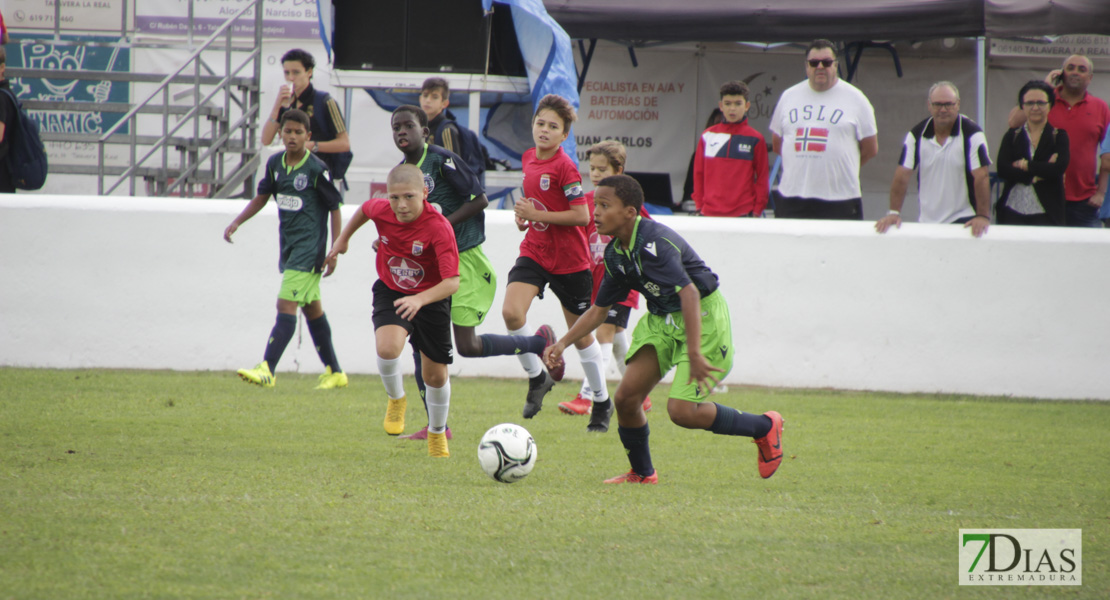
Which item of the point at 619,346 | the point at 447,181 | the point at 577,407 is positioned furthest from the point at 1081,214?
the point at 447,181

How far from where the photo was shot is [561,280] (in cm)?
717

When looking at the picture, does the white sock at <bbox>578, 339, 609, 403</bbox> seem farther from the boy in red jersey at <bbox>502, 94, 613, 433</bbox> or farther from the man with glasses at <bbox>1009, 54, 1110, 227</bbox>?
the man with glasses at <bbox>1009, 54, 1110, 227</bbox>

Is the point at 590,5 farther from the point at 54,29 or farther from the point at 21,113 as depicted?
the point at 54,29

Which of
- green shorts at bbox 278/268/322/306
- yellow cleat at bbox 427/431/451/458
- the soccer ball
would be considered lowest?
yellow cleat at bbox 427/431/451/458

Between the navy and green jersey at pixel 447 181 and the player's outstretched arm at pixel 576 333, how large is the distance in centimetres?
155

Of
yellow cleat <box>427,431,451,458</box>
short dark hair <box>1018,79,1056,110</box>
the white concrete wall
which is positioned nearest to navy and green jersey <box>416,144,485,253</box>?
yellow cleat <box>427,431,451,458</box>

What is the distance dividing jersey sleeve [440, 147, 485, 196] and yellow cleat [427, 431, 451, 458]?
Answer: 1534 mm

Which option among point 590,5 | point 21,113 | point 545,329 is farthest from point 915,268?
point 21,113

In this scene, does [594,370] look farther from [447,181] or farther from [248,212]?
[248,212]

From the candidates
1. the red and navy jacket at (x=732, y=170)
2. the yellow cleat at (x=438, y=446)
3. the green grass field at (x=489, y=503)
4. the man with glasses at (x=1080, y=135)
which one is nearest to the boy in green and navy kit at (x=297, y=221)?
the green grass field at (x=489, y=503)

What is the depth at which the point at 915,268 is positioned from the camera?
892 cm

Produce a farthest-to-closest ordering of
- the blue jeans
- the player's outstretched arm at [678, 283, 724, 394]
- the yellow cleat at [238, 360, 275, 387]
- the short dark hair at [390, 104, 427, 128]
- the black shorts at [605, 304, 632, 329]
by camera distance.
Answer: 1. the blue jeans
2. the black shorts at [605, 304, 632, 329]
3. the yellow cleat at [238, 360, 275, 387]
4. the short dark hair at [390, 104, 427, 128]
5. the player's outstretched arm at [678, 283, 724, 394]

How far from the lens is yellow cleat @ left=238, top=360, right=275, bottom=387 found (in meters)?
7.72

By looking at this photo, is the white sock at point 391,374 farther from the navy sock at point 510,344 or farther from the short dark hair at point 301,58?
the short dark hair at point 301,58
